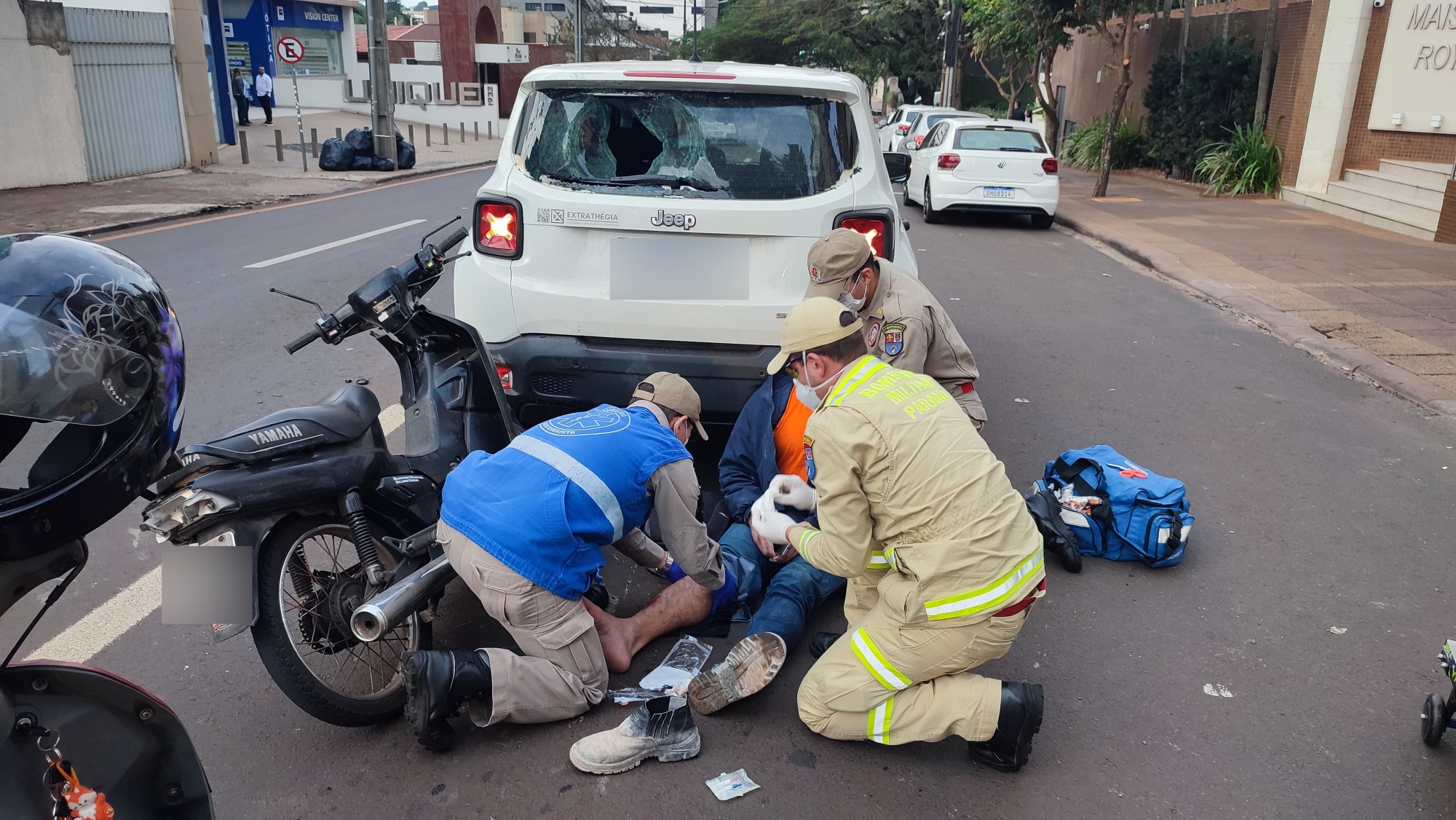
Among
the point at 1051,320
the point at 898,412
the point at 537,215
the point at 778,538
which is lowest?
the point at 1051,320

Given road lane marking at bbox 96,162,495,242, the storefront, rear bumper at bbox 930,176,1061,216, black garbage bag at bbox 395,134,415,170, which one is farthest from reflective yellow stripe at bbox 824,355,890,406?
the storefront

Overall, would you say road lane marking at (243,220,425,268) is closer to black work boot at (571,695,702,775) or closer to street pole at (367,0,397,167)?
black work boot at (571,695,702,775)

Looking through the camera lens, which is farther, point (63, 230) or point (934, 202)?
point (934, 202)

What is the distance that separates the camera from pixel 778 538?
3.27m

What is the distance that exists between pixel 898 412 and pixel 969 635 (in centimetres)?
63

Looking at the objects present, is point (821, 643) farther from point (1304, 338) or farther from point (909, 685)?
point (1304, 338)

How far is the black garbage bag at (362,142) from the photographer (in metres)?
20.6

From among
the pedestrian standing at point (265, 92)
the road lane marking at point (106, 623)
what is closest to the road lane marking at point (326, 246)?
the road lane marking at point (106, 623)

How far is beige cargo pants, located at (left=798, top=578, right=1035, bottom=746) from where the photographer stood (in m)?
2.97

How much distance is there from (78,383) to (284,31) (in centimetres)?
4210

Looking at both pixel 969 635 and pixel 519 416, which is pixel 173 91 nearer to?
pixel 519 416

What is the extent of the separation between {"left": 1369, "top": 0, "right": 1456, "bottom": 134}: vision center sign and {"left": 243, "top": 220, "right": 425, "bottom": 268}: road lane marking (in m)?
13.1

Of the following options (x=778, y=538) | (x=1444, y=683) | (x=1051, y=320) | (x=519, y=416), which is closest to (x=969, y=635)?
(x=778, y=538)

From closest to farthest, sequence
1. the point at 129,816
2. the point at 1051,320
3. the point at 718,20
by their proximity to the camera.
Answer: the point at 129,816, the point at 1051,320, the point at 718,20
